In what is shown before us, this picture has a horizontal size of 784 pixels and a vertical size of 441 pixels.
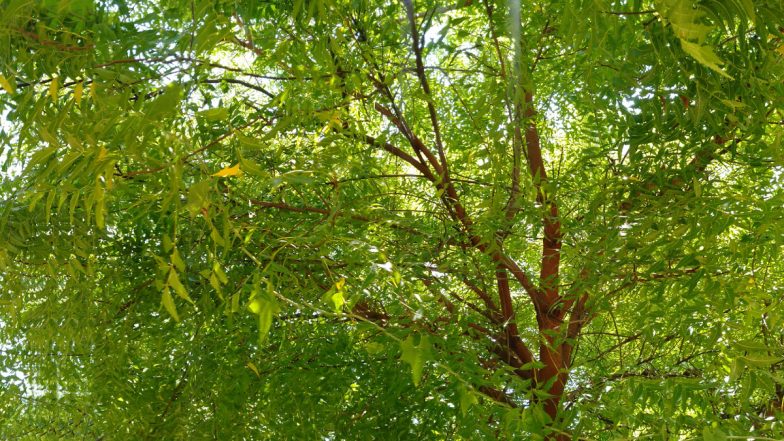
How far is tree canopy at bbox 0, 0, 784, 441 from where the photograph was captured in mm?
1070

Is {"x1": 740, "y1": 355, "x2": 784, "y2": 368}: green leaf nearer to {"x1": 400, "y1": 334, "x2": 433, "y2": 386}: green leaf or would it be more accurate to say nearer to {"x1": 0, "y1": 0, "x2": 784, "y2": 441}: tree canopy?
{"x1": 0, "y1": 0, "x2": 784, "y2": 441}: tree canopy

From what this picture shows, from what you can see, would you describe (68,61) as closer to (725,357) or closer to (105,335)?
(105,335)

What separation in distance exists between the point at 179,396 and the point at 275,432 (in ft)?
0.86

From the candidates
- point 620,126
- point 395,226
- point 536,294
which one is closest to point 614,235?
point 620,126

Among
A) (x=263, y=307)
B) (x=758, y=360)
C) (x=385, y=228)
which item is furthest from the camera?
(x=385, y=228)

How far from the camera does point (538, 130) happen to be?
2107 millimetres

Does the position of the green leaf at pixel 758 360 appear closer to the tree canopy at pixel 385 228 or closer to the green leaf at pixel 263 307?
the tree canopy at pixel 385 228

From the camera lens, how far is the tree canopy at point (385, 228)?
1.07 metres

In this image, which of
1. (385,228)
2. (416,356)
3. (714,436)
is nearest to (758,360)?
(714,436)

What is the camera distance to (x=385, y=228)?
5.87 ft

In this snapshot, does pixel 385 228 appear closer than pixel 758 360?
No

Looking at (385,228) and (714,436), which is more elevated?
(385,228)

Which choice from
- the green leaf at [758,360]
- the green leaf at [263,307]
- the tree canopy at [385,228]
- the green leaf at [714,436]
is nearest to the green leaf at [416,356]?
the tree canopy at [385,228]

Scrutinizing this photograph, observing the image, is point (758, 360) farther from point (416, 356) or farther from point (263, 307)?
point (263, 307)
